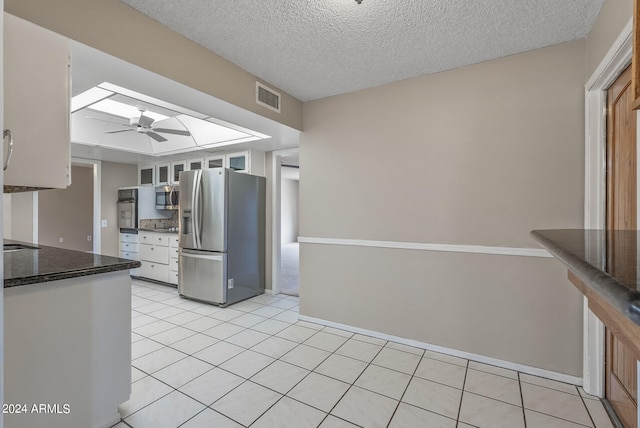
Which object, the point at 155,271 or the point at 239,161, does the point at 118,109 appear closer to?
the point at 239,161

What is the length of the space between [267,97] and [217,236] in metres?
1.86

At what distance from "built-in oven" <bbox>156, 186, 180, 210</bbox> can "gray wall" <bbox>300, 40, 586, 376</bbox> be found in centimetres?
294

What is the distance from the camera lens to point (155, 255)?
16.0ft

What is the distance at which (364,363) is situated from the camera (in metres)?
2.37

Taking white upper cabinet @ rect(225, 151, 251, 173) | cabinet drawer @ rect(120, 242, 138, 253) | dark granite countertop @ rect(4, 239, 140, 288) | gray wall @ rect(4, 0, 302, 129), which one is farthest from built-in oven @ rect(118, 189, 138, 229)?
gray wall @ rect(4, 0, 302, 129)

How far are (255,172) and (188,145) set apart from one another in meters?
1.08

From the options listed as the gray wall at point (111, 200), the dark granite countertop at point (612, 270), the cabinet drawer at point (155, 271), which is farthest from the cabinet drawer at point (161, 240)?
the dark granite countertop at point (612, 270)

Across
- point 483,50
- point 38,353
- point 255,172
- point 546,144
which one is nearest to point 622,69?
point 546,144

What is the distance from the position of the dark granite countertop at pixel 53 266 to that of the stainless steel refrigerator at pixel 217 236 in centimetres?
181

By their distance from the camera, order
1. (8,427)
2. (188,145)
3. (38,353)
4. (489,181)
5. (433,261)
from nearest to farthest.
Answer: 1. (8,427)
2. (38,353)
3. (489,181)
4. (433,261)
5. (188,145)

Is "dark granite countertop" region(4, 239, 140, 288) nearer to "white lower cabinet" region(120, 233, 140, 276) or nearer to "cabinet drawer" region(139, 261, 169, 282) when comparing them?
"cabinet drawer" region(139, 261, 169, 282)

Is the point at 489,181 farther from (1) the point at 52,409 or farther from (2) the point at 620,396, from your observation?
(1) the point at 52,409

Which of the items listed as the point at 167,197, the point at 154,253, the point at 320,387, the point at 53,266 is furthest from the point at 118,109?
the point at 320,387

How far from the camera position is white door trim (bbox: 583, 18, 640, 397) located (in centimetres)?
191
